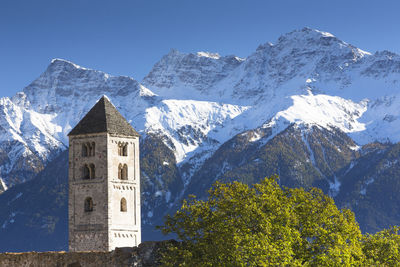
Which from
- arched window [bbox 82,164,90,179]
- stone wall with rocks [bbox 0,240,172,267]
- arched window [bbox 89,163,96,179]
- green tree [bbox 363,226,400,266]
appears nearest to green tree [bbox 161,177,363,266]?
stone wall with rocks [bbox 0,240,172,267]

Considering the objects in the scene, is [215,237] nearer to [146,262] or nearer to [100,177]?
[146,262]

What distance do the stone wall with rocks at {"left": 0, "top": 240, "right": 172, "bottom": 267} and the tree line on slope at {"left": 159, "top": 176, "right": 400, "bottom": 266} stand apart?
121 centimetres

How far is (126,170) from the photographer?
333 feet

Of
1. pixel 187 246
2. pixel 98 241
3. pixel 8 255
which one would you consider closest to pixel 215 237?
Answer: pixel 187 246

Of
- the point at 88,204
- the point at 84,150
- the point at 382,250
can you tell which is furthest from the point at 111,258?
the point at 84,150

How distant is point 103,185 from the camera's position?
98.7 m

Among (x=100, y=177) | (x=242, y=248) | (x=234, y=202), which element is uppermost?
(x=100, y=177)

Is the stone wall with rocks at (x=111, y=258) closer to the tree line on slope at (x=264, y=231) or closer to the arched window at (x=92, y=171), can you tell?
the tree line on slope at (x=264, y=231)

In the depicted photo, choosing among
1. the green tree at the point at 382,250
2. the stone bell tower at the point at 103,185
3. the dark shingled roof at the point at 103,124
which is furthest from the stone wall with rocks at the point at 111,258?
the dark shingled roof at the point at 103,124

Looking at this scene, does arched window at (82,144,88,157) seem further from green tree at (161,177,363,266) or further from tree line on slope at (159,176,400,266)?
tree line on slope at (159,176,400,266)

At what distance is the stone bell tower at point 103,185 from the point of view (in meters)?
97.6

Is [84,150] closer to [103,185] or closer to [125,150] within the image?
[125,150]

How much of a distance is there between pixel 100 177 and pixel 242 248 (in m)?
31.8

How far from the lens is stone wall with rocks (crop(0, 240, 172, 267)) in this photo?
247ft
